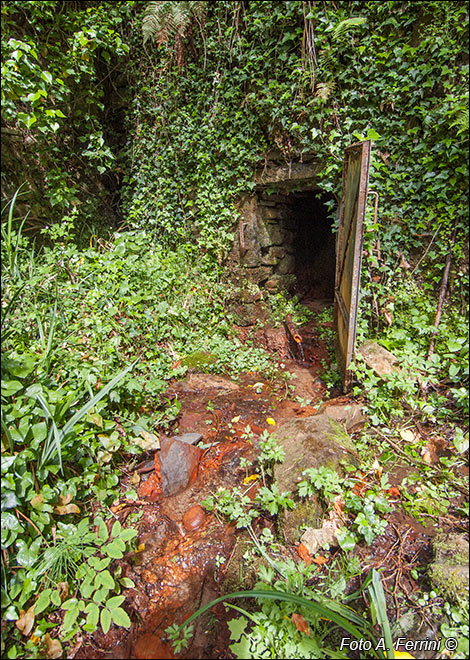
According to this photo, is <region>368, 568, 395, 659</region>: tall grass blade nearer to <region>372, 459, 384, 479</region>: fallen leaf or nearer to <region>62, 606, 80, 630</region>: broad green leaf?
<region>372, 459, 384, 479</region>: fallen leaf

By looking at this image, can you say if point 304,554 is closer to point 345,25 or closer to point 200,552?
point 200,552

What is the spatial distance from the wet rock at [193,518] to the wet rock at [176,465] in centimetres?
20

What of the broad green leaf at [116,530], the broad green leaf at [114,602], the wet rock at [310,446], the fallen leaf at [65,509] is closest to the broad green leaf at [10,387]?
the fallen leaf at [65,509]

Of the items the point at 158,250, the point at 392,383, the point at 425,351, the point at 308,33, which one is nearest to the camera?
the point at 392,383

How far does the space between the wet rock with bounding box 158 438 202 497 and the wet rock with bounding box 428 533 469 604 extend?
158 cm

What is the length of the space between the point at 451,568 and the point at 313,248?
543 cm

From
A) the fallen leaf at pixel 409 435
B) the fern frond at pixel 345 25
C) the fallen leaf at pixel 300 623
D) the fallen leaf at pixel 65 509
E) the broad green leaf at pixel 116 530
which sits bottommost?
the fallen leaf at pixel 300 623

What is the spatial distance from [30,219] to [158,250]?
2231 millimetres

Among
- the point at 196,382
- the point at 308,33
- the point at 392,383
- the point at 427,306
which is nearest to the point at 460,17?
the point at 308,33

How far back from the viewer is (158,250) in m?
5.02

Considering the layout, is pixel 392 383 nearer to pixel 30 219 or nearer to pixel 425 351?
pixel 425 351

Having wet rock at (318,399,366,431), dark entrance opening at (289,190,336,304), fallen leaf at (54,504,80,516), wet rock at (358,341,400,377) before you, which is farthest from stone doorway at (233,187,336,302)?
fallen leaf at (54,504,80,516)

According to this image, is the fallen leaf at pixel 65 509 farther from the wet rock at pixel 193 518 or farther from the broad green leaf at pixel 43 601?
the wet rock at pixel 193 518

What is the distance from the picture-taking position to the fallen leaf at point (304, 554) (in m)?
1.83
